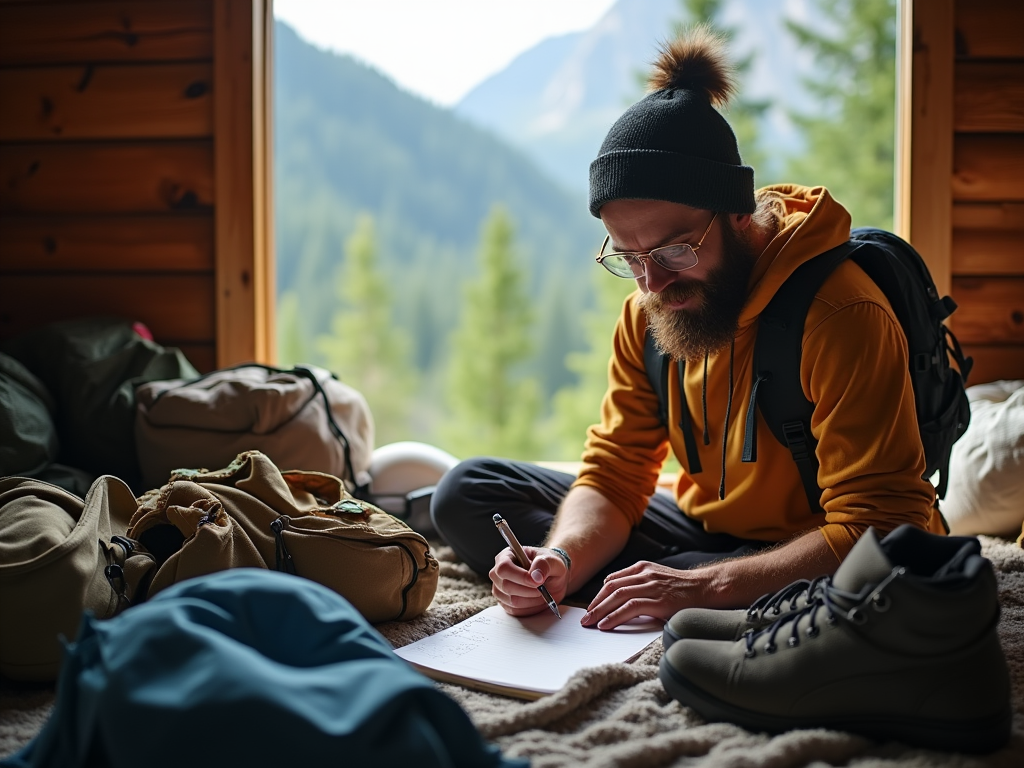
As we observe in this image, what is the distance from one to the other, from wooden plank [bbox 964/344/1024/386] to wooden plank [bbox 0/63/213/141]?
7.76ft

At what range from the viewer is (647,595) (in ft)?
4.85

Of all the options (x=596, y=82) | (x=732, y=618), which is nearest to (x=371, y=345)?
(x=596, y=82)

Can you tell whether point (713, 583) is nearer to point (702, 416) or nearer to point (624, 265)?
point (702, 416)

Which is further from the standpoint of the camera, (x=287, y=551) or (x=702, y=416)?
(x=702, y=416)

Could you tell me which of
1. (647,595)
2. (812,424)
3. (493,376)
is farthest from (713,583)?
(493,376)

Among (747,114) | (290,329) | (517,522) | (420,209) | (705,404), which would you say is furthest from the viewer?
(420,209)

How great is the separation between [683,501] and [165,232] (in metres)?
1.85

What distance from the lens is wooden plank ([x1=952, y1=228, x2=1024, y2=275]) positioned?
2570 mm

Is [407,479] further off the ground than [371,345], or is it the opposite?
[371,345]

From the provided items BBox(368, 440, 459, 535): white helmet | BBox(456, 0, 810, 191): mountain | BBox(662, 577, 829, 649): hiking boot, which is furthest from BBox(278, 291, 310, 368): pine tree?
BBox(662, 577, 829, 649): hiking boot

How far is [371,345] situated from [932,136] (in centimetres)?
275

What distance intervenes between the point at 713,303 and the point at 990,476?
97 centimetres

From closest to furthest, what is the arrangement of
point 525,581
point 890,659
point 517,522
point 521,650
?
point 890,659 < point 521,650 < point 525,581 < point 517,522

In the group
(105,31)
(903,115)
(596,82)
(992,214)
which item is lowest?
(992,214)
